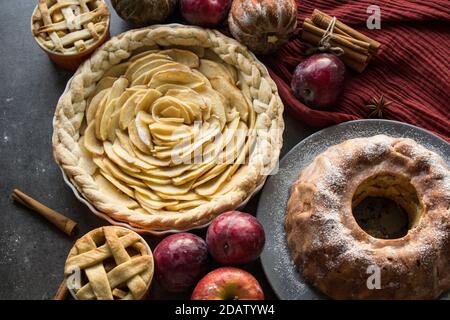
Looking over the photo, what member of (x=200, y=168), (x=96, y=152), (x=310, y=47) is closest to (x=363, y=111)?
(x=310, y=47)

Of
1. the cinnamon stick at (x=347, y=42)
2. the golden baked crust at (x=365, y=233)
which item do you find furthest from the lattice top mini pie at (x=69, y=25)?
the golden baked crust at (x=365, y=233)

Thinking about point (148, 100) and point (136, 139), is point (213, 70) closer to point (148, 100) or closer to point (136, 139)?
point (148, 100)

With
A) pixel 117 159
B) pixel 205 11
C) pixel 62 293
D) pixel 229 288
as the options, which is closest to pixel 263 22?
pixel 205 11

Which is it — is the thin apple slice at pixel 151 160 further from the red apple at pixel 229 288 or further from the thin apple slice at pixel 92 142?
the red apple at pixel 229 288

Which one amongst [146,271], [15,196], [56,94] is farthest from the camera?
[56,94]

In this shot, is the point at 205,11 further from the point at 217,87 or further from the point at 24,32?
the point at 24,32

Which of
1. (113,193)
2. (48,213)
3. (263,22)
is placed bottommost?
(48,213)
